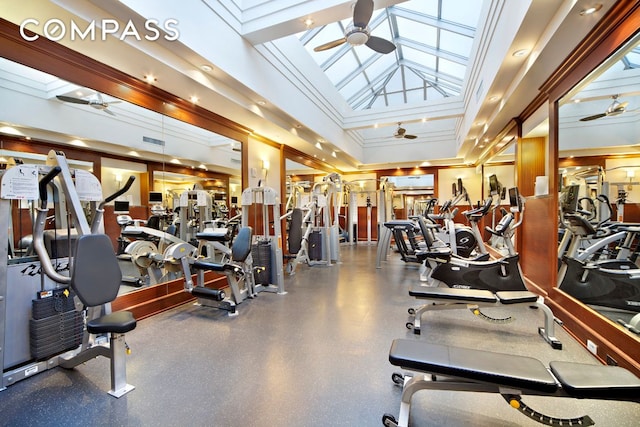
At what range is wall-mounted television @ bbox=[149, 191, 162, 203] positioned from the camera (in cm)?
394

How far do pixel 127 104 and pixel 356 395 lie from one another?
388cm

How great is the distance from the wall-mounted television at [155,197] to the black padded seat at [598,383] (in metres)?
4.35

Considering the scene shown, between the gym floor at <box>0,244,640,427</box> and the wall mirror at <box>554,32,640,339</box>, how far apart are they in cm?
66

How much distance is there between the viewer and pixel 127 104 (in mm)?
3457

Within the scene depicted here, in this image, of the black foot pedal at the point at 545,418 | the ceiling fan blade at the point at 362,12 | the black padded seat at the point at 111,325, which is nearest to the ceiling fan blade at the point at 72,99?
the black padded seat at the point at 111,325

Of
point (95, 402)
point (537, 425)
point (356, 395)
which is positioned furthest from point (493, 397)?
point (95, 402)

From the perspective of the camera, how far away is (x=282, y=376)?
214 cm

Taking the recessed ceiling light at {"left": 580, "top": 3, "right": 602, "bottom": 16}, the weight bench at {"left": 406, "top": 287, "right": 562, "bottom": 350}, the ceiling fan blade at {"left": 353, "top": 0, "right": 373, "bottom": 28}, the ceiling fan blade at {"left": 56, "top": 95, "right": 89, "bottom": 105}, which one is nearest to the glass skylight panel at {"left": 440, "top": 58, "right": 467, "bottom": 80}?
the ceiling fan blade at {"left": 353, "top": 0, "right": 373, "bottom": 28}

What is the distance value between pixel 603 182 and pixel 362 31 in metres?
3.71

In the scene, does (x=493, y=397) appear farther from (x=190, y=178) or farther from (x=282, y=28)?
(x=190, y=178)

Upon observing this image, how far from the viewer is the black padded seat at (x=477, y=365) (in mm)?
1418

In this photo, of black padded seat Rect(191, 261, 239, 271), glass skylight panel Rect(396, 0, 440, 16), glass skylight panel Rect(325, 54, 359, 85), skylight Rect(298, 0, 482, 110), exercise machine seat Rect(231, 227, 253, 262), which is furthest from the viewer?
glass skylight panel Rect(325, 54, 359, 85)

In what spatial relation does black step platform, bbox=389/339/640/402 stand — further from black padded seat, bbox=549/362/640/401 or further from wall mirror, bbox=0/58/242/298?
wall mirror, bbox=0/58/242/298

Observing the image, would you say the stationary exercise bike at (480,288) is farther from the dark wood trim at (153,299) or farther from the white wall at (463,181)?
the white wall at (463,181)
